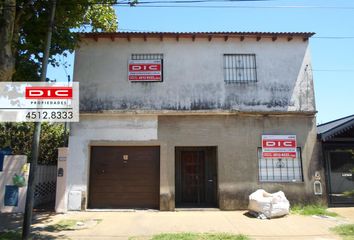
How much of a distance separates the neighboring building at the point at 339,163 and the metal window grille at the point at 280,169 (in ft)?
3.76

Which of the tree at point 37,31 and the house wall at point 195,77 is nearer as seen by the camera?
the tree at point 37,31

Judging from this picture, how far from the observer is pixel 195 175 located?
14.0 m

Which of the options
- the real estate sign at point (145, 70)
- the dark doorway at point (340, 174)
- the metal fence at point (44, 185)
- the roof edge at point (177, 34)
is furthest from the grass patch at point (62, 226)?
the dark doorway at point (340, 174)

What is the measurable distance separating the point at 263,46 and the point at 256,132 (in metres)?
3.53

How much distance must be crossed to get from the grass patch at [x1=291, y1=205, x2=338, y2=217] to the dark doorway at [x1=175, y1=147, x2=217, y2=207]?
326 cm

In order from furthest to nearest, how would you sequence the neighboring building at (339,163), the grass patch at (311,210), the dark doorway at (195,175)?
1. the dark doorway at (195,175)
2. the neighboring building at (339,163)
3. the grass patch at (311,210)

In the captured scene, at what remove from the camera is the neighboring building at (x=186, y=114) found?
492 inches

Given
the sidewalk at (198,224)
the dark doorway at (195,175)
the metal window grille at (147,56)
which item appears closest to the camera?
the sidewalk at (198,224)

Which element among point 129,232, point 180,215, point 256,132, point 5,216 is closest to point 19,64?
point 5,216

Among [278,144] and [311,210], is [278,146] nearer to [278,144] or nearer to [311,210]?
[278,144]

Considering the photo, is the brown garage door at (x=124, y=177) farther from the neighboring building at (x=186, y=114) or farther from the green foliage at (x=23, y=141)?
the green foliage at (x=23, y=141)

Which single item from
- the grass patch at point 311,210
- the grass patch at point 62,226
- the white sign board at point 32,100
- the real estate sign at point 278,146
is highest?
the white sign board at point 32,100

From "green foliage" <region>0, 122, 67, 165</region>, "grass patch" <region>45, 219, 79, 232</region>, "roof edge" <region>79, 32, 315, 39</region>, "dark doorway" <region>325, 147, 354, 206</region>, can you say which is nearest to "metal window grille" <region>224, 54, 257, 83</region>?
"roof edge" <region>79, 32, 315, 39</region>

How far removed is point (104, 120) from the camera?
1277 centimetres
